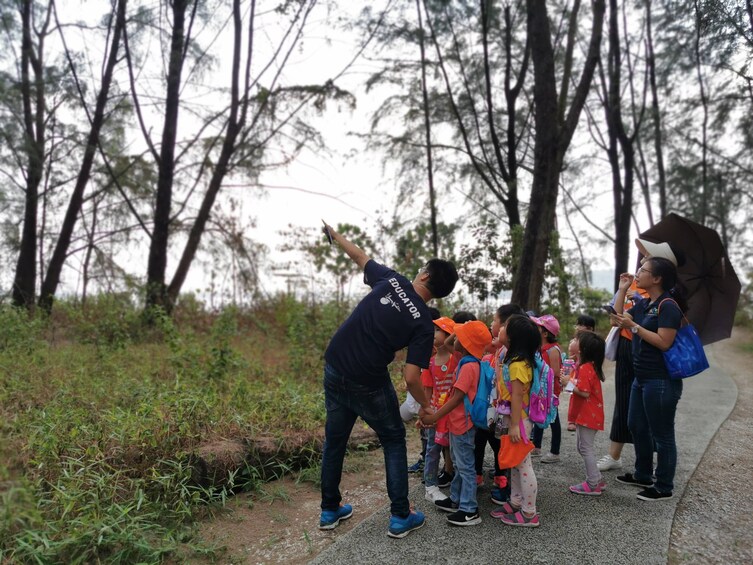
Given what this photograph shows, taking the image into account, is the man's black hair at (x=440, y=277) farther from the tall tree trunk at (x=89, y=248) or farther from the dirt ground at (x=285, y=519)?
the tall tree trunk at (x=89, y=248)

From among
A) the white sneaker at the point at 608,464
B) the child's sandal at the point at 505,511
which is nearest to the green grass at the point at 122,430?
the child's sandal at the point at 505,511

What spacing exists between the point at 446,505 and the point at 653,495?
1436 mm

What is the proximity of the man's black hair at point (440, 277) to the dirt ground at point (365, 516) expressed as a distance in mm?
1602

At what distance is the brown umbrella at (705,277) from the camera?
4004 mm

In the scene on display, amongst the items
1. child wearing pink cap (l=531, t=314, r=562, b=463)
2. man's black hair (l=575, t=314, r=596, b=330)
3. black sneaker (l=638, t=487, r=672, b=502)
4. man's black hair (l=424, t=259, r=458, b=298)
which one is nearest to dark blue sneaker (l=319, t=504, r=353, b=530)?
man's black hair (l=424, t=259, r=458, b=298)

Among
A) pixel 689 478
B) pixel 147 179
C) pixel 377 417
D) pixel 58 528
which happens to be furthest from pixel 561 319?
pixel 147 179

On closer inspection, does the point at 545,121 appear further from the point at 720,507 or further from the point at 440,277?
the point at 720,507

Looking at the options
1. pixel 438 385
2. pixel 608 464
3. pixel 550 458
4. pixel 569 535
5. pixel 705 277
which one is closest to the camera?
pixel 569 535

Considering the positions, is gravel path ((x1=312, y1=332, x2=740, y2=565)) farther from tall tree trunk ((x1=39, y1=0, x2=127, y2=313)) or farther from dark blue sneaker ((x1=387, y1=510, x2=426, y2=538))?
tall tree trunk ((x1=39, y1=0, x2=127, y2=313))

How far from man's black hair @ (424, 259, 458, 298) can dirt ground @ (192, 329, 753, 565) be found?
160cm

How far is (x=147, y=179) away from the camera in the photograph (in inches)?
537

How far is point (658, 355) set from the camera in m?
3.53

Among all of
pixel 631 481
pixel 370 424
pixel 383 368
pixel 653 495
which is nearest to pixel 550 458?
pixel 631 481

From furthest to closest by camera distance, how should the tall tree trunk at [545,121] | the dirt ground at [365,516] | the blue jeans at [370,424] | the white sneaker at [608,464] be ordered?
1. the tall tree trunk at [545,121]
2. the white sneaker at [608,464]
3. the blue jeans at [370,424]
4. the dirt ground at [365,516]
